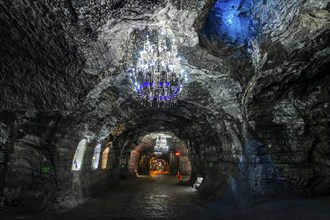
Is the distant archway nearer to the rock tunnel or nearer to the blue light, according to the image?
the rock tunnel

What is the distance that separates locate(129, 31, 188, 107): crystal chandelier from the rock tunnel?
0.94ft

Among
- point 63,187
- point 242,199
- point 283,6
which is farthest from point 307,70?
point 63,187

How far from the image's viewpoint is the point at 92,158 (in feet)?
37.8

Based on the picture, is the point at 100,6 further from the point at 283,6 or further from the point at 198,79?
the point at 198,79

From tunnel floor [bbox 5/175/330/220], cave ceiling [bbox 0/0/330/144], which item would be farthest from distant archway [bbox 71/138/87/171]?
cave ceiling [bbox 0/0/330/144]

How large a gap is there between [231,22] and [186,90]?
12.1 feet

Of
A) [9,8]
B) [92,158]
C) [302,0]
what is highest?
[302,0]

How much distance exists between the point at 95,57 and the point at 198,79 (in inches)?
144

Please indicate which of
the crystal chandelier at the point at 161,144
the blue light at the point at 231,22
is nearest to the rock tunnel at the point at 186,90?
the blue light at the point at 231,22

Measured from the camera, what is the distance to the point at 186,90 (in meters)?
8.73

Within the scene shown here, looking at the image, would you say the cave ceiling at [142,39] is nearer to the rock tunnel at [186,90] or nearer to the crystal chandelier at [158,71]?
the rock tunnel at [186,90]

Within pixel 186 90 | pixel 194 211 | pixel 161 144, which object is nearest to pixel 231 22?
pixel 186 90

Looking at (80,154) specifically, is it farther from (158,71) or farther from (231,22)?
(231,22)

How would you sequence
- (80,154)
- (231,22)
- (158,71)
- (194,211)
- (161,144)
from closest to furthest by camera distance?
(231,22) < (158,71) < (194,211) < (80,154) < (161,144)
